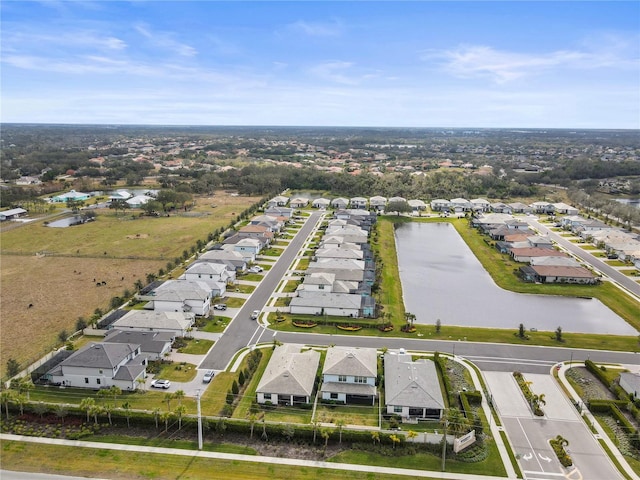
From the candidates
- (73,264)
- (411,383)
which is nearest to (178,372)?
(411,383)

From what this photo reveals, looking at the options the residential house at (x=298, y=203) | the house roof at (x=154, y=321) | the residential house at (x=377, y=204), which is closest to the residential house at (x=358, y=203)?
the residential house at (x=377, y=204)

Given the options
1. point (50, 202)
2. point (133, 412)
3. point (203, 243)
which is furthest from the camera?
point (50, 202)

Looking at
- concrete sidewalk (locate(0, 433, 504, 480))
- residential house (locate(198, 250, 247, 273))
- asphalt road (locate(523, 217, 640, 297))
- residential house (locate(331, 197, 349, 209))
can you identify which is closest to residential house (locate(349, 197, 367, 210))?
residential house (locate(331, 197, 349, 209))

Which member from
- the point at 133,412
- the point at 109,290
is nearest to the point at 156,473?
the point at 133,412

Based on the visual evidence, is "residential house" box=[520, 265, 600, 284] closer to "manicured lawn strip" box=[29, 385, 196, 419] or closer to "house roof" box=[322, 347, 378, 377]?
"house roof" box=[322, 347, 378, 377]

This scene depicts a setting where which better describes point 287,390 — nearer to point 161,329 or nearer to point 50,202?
point 161,329

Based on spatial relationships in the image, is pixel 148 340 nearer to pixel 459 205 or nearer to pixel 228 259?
pixel 228 259

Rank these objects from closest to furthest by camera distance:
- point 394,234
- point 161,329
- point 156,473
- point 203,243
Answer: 1. point 156,473
2. point 161,329
3. point 203,243
4. point 394,234
